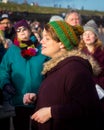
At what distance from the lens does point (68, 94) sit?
10.4 feet

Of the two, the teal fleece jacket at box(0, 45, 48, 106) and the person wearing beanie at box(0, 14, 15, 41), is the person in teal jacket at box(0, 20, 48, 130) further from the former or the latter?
the person wearing beanie at box(0, 14, 15, 41)

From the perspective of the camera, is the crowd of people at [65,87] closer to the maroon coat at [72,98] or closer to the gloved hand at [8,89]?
the maroon coat at [72,98]

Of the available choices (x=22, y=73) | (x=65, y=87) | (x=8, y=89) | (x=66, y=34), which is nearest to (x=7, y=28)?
(x=22, y=73)

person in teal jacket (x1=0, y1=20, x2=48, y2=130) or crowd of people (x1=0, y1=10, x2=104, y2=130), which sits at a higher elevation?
crowd of people (x1=0, y1=10, x2=104, y2=130)

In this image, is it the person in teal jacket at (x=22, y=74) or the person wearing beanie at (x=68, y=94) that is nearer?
the person wearing beanie at (x=68, y=94)

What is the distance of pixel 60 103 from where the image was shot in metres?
3.21

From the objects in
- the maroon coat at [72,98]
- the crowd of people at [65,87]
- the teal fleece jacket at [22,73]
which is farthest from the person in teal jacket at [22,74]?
the maroon coat at [72,98]

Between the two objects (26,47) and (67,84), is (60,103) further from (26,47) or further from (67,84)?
(26,47)

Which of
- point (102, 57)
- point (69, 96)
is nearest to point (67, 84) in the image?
point (69, 96)

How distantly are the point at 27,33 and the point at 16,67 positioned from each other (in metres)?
0.58

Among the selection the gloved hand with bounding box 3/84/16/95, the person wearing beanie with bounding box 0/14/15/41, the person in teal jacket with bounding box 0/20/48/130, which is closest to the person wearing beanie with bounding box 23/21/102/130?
the gloved hand with bounding box 3/84/16/95

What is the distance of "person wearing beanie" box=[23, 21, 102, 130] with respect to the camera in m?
3.12

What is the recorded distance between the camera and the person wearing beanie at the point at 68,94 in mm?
3117

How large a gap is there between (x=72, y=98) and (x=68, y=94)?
0.05 metres
